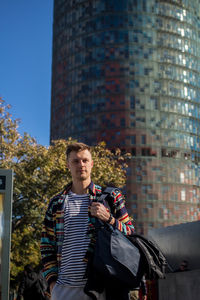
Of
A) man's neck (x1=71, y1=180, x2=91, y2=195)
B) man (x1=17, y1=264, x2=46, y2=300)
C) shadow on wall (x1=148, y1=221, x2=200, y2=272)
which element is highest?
man's neck (x1=71, y1=180, x2=91, y2=195)

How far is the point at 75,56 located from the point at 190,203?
39.0m

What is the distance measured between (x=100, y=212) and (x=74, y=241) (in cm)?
31

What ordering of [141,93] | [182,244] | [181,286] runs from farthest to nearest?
[141,93] → [182,244] → [181,286]

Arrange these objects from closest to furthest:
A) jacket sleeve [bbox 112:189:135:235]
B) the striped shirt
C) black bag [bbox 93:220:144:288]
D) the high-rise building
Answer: black bag [bbox 93:220:144:288] → the striped shirt → jacket sleeve [bbox 112:189:135:235] → the high-rise building

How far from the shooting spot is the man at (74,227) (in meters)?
3.13

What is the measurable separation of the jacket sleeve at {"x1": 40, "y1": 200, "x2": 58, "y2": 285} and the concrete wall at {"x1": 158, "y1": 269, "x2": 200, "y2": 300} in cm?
542

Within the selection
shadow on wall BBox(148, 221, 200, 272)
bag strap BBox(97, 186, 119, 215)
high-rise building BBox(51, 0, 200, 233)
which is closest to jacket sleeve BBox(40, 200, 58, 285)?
bag strap BBox(97, 186, 119, 215)

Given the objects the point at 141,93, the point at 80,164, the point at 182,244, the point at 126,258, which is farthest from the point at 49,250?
the point at 141,93

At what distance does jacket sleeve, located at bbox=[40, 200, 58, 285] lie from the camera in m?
3.33

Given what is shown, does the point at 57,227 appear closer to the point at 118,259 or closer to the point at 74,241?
the point at 74,241

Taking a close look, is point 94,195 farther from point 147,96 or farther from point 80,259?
point 147,96

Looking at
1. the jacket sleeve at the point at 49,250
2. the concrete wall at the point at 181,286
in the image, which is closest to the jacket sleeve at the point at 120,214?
the jacket sleeve at the point at 49,250

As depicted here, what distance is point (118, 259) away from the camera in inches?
111

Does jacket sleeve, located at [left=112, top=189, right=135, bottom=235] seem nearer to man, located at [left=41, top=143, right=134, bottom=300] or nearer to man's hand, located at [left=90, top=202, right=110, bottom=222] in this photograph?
man, located at [left=41, top=143, right=134, bottom=300]
